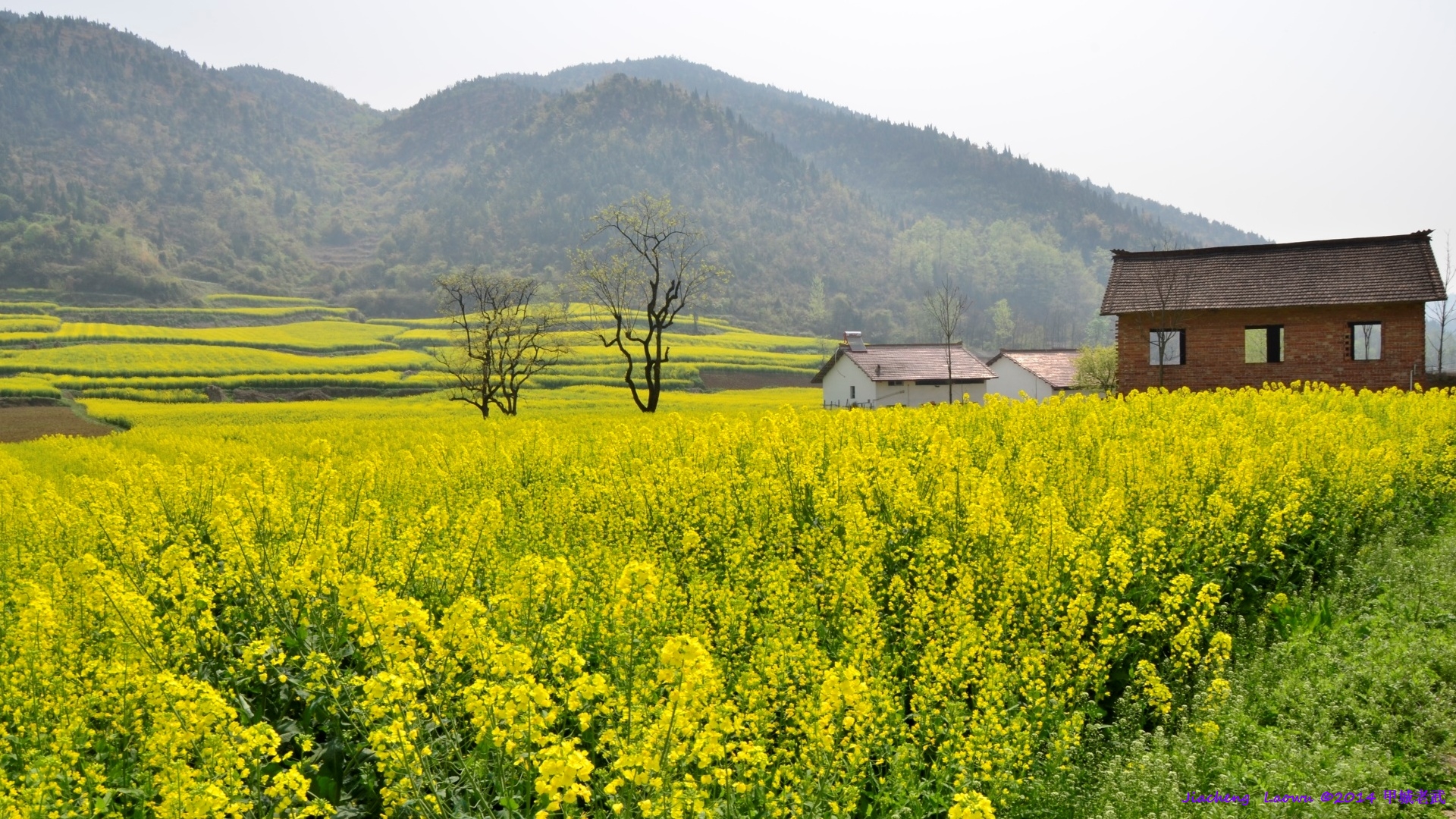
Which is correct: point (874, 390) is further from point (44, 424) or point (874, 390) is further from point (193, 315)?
point (193, 315)

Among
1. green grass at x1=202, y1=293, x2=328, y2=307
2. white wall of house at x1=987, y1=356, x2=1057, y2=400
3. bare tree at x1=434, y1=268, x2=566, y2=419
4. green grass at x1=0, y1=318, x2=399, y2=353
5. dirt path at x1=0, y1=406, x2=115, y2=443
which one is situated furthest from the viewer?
green grass at x1=202, y1=293, x2=328, y2=307

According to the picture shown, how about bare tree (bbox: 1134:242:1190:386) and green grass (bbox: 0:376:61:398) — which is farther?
green grass (bbox: 0:376:61:398)

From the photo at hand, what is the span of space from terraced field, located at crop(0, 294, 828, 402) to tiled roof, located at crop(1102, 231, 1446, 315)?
29.4 meters

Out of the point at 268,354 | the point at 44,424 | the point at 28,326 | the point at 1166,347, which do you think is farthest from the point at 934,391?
the point at 28,326

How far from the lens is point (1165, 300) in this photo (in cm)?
3131

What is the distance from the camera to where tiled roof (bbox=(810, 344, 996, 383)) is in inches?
2157

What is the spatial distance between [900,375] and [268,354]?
2101 inches

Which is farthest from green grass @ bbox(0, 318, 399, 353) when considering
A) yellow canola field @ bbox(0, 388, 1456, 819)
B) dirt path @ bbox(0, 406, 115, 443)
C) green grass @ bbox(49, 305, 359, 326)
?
yellow canola field @ bbox(0, 388, 1456, 819)

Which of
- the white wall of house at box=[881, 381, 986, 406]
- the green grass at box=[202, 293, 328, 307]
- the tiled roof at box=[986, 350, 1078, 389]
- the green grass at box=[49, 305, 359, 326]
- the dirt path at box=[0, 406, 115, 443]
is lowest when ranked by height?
the dirt path at box=[0, 406, 115, 443]

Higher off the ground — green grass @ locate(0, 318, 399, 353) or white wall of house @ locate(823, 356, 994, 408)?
green grass @ locate(0, 318, 399, 353)

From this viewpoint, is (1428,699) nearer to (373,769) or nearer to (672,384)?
(373,769)

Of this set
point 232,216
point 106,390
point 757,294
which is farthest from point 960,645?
point 232,216

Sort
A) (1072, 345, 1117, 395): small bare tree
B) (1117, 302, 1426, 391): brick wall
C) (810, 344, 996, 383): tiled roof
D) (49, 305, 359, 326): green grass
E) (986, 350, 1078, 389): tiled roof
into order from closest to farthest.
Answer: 1. (1117, 302, 1426, 391): brick wall
2. (1072, 345, 1117, 395): small bare tree
3. (810, 344, 996, 383): tiled roof
4. (986, 350, 1078, 389): tiled roof
5. (49, 305, 359, 326): green grass

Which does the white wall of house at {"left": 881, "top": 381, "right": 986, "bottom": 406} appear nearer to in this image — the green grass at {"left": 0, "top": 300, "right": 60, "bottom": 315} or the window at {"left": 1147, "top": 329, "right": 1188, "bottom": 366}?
the window at {"left": 1147, "top": 329, "right": 1188, "bottom": 366}
